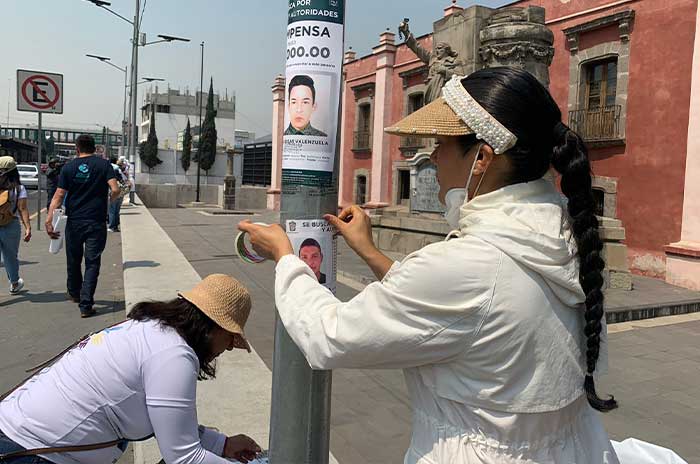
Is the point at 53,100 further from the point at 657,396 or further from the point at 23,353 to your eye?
the point at 657,396

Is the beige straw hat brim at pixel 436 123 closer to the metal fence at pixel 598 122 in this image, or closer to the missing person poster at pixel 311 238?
the missing person poster at pixel 311 238

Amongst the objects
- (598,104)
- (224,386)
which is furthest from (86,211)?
(598,104)

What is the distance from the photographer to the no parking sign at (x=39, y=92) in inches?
498

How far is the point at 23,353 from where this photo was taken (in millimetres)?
5434

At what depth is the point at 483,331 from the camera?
1.28m

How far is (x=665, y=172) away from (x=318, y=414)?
448 inches

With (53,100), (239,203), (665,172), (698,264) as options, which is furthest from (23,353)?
(239,203)

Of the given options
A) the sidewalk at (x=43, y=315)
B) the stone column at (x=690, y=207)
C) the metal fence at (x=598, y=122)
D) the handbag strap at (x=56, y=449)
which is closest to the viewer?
the handbag strap at (x=56, y=449)

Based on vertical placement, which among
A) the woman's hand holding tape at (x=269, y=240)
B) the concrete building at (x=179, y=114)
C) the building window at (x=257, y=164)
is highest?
the concrete building at (x=179, y=114)

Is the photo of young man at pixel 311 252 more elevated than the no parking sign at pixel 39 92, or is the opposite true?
the no parking sign at pixel 39 92

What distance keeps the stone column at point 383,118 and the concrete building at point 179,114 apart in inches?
2289

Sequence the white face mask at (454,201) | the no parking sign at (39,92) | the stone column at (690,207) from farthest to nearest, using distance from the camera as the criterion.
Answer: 1. the no parking sign at (39,92)
2. the stone column at (690,207)
3. the white face mask at (454,201)

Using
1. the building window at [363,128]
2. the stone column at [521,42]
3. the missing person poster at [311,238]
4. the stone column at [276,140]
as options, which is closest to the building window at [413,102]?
the building window at [363,128]

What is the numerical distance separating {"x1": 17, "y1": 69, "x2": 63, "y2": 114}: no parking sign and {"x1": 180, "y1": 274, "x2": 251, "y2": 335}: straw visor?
12.4 meters
